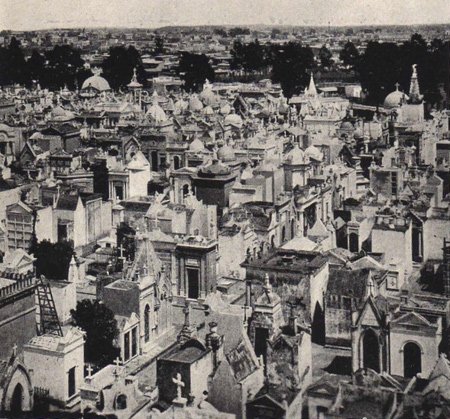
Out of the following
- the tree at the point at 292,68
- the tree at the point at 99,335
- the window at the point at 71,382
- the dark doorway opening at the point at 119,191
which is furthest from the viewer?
the tree at the point at 292,68

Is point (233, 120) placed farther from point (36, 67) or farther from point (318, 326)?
point (318, 326)

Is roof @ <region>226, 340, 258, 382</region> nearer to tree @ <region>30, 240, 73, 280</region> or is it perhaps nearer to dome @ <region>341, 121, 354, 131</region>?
tree @ <region>30, 240, 73, 280</region>

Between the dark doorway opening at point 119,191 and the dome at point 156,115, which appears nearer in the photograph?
the dark doorway opening at point 119,191

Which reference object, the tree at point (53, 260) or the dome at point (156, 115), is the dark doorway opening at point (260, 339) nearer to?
the tree at point (53, 260)

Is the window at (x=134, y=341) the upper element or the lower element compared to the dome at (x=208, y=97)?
lower

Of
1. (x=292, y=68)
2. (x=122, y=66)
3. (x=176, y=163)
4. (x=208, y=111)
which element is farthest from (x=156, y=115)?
(x=292, y=68)

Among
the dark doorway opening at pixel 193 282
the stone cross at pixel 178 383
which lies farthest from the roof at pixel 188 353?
the dark doorway opening at pixel 193 282

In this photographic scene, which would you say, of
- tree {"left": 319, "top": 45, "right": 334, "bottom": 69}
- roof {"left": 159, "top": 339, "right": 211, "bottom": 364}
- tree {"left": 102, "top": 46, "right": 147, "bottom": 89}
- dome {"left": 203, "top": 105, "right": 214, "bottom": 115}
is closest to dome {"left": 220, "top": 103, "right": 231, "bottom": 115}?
dome {"left": 203, "top": 105, "right": 214, "bottom": 115}
